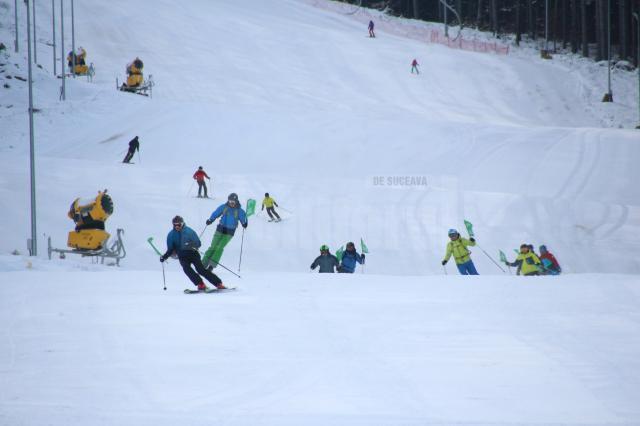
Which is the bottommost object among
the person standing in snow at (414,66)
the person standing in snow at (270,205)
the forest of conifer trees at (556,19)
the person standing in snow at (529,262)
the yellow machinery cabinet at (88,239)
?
the person standing in snow at (529,262)

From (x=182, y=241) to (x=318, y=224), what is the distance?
12045 millimetres

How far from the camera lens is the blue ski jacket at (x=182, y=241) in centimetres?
1159

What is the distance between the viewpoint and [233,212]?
46.4 feet

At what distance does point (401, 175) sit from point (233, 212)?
16445mm

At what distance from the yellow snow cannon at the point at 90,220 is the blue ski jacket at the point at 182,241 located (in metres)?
5.30

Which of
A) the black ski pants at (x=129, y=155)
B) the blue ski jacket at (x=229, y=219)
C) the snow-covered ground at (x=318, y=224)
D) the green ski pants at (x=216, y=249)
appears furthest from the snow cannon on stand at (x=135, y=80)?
the green ski pants at (x=216, y=249)

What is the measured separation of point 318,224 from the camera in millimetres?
23484

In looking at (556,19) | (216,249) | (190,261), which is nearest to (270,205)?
(216,249)

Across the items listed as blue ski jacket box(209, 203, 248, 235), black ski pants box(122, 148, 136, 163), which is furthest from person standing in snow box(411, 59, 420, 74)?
blue ski jacket box(209, 203, 248, 235)

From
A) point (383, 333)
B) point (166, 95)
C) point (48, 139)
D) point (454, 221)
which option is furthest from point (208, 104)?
point (383, 333)

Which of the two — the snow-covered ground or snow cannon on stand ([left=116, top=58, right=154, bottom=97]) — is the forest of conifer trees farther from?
snow cannon on stand ([left=116, top=58, right=154, bottom=97])

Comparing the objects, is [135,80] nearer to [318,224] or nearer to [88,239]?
[318,224]

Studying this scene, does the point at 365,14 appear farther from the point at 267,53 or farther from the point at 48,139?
the point at 48,139

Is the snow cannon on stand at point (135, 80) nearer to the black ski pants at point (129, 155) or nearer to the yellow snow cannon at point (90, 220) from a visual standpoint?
the black ski pants at point (129, 155)
